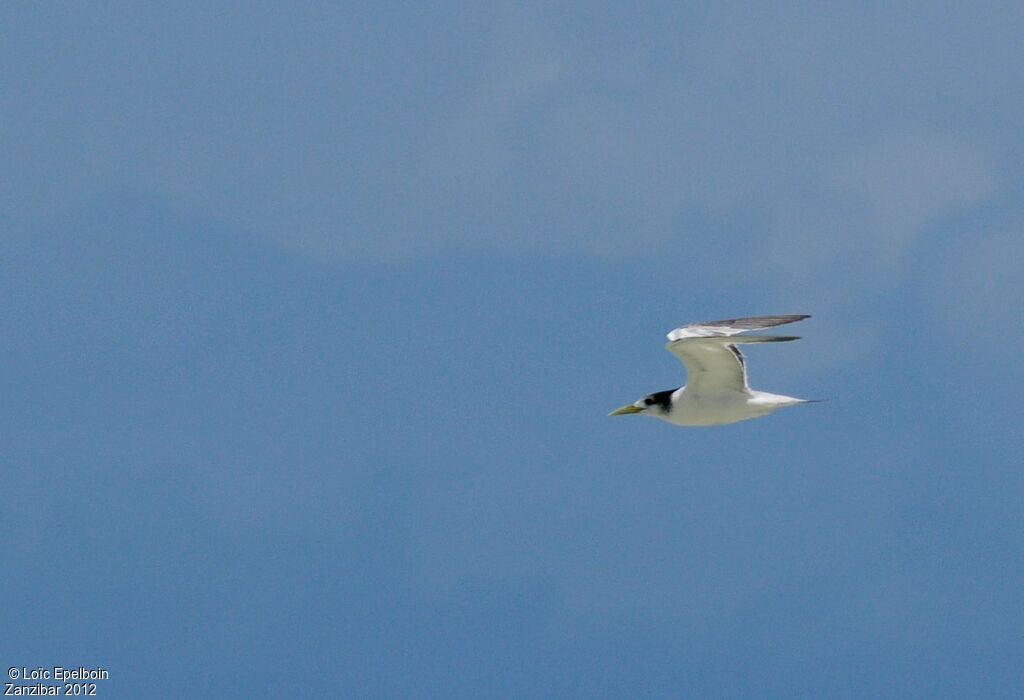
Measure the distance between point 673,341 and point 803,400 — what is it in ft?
9.44

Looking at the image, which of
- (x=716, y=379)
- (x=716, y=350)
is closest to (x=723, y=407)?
(x=716, y=379)

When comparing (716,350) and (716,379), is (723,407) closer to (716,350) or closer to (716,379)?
(716,379)

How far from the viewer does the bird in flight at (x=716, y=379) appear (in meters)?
26.8

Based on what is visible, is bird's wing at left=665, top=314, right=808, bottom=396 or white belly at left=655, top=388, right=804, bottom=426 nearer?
bird's wing at left=665, top=314, right=808, bottom=396

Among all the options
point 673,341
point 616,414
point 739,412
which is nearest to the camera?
point 673,341

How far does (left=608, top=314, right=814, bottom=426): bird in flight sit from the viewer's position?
1054 inches

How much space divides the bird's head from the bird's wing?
106 centimetres

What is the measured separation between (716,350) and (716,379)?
4.26ft

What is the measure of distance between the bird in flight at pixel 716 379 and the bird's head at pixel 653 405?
0.09 ft

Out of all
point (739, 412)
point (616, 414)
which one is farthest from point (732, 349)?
point (616, 414)

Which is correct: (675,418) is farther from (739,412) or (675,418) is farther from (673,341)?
(673,341)

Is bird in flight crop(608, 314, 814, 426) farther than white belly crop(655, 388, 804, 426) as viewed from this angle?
No

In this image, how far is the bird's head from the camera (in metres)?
29.8

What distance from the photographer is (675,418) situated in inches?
1169
